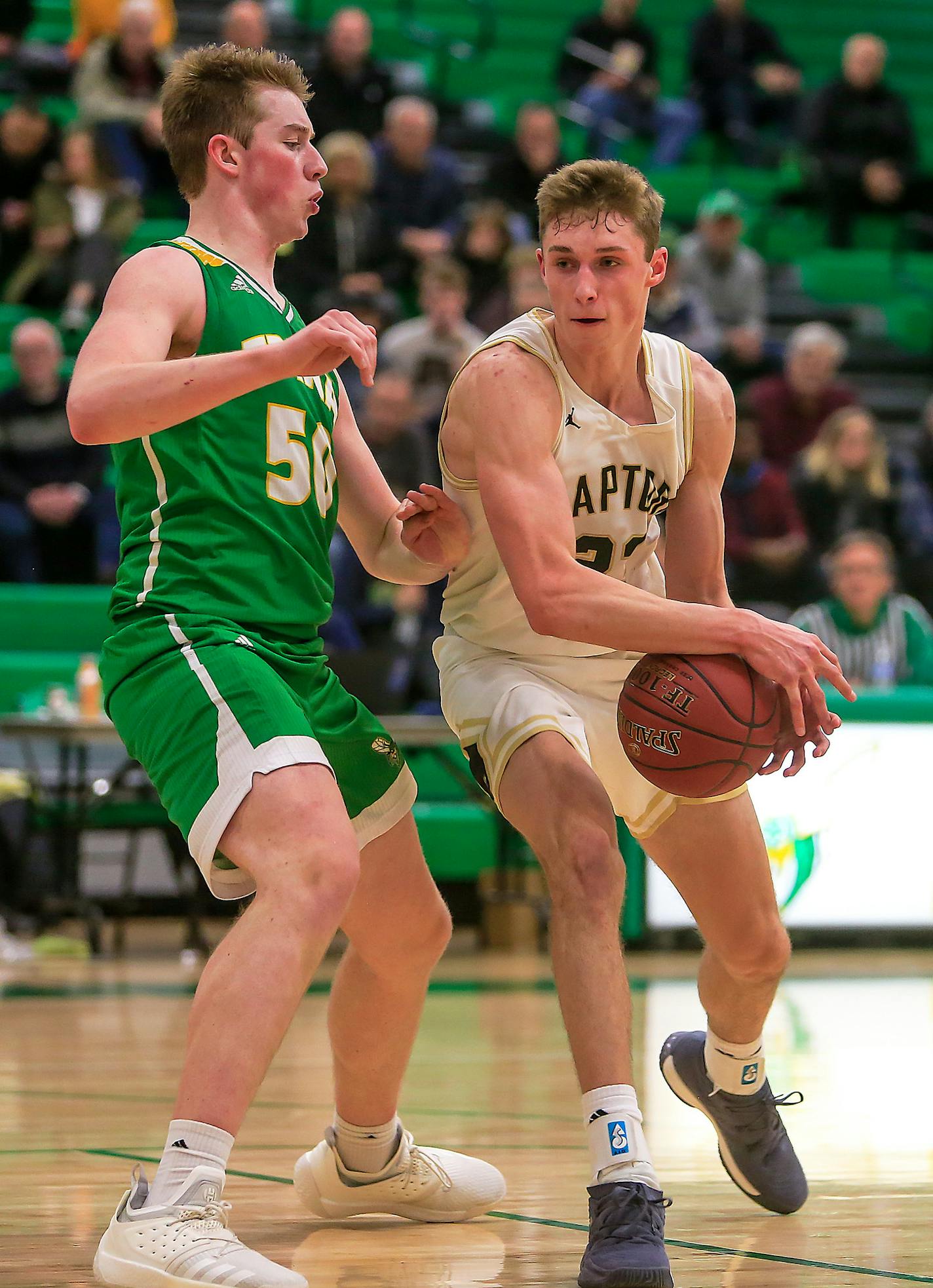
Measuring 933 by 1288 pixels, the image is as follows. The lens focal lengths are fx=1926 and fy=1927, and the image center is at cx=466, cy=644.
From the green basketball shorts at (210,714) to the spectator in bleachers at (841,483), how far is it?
829 cm

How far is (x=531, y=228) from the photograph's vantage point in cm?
1321

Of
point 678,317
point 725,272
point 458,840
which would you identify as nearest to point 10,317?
point 678,317

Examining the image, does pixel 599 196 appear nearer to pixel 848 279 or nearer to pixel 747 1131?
pixel 747 1131

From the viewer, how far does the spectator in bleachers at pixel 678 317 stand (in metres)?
11.9

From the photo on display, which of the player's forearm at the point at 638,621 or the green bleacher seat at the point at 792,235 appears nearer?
the player's forearm at the point at 638,621

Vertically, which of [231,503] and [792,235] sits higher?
[792,235]

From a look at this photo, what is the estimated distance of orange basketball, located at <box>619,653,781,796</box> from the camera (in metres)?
3.18

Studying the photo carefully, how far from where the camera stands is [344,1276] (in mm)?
2951

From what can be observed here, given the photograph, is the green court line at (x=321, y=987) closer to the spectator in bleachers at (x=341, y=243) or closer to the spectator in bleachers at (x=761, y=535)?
the spectator in bleachers at (x=761, y=535)

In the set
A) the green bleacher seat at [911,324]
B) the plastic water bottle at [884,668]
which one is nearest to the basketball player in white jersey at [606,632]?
the plastic water bottle at [884,668]

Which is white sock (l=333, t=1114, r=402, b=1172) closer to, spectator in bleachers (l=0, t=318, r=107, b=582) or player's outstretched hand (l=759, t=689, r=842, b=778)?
player's outstretched hand (l=759, t=689, r=842, b=778)

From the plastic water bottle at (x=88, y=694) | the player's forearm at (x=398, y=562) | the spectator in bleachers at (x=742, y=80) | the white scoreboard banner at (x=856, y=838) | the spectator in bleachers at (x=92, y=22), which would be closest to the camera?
the player's forearm at (x=398, y=562)

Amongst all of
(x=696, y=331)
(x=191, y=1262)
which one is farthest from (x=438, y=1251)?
(x=696, y=331)

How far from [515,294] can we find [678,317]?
124cm
